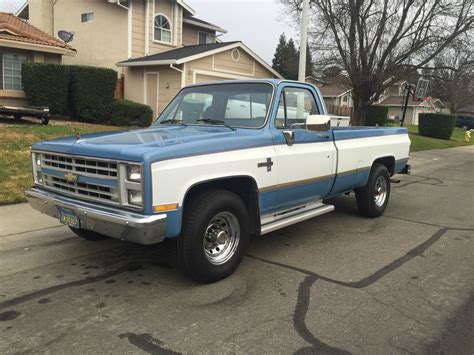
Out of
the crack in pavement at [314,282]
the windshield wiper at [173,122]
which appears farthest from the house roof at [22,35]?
the crack in pavement at [314,282]

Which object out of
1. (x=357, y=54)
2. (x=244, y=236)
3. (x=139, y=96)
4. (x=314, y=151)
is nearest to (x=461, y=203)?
(x=314, y=151)

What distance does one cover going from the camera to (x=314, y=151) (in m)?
5.53

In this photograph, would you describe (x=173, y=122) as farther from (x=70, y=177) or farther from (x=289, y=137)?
(x=70, y=177)

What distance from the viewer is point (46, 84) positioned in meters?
16.4

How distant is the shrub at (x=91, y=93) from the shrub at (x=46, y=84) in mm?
389

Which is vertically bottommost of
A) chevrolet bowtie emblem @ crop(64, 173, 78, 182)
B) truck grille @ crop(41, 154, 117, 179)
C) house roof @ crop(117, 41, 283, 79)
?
chevrolet bowtie emblem @ crop(64, 173, 78, 182)

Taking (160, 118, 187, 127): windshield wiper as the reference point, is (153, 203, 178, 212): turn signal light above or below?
below

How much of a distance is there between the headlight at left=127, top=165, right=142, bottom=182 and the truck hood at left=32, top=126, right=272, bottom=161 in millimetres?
76

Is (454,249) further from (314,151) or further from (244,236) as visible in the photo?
(244,236)

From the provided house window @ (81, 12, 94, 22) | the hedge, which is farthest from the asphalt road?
the hedge

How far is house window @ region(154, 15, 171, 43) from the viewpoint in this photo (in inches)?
852

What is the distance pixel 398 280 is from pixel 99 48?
67.8 ft

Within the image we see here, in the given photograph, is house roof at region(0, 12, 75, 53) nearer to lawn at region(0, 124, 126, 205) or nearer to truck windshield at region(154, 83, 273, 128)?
lawn at region(0, 124, 126, 205)

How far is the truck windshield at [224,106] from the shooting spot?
5.16 m
